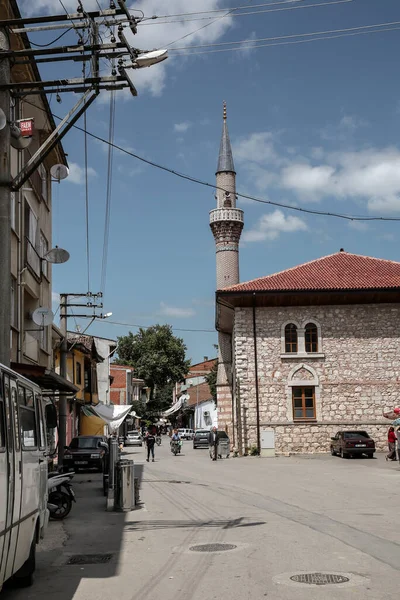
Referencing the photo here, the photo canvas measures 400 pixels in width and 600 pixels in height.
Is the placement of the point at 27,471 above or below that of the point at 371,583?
above

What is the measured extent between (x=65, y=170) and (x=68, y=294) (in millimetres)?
17924

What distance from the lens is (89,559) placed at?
991 centimetres

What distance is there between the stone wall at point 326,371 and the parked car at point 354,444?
296 centimetres

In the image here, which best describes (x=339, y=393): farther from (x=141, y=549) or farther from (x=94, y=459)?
(x=141, y=549)

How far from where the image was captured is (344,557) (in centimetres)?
917

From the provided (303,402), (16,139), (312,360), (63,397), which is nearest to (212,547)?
(16,139)

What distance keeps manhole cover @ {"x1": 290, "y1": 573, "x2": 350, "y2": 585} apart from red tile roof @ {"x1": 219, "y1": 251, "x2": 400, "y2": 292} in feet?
101

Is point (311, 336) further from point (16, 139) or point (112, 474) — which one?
point (16, 139)

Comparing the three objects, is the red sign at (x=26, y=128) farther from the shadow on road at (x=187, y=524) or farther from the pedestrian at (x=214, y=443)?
the pedestrian at (x=214, y=443)

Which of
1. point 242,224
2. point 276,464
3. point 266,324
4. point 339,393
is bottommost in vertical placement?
point 276,464

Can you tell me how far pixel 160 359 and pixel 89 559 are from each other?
94.1m

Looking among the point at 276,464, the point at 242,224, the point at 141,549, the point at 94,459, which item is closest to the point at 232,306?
the point at 276,464

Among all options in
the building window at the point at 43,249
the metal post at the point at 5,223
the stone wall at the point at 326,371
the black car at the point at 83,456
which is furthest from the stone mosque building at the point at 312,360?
the metal post at the point at 5,223

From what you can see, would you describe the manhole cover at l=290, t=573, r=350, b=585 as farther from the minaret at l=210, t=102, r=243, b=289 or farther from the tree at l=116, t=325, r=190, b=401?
the tree at l=116, t=325, r=190, b=401
